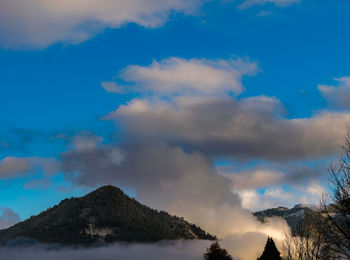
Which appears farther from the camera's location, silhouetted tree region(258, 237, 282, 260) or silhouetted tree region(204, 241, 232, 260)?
silhouetted tree region(204, 241, 232, 260)

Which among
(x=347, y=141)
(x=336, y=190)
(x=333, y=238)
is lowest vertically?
(x=333, y=238)

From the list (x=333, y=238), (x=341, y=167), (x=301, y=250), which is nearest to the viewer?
(x=333, y=238)

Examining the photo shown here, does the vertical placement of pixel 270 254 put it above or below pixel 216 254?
below

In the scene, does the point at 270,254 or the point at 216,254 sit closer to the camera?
Result: the point at 270,254

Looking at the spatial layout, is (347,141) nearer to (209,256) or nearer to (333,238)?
(333,238)

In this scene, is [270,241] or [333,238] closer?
[333,238]

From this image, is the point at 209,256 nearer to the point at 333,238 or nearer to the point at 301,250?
the point at 301,250

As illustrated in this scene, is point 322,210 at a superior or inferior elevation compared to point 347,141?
inferior

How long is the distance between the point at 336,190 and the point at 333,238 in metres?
3.35

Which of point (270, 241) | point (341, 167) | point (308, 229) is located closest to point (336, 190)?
point (341, 167)

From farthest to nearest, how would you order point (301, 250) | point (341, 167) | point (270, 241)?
point (270, 241) < point (301, 250) < point (341, 167)

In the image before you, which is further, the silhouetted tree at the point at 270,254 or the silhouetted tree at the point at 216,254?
the silhouetted tree at the point at 216,254

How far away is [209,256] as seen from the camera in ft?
345

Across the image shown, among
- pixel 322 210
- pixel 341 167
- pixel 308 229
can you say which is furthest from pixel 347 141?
pixel 308 229
